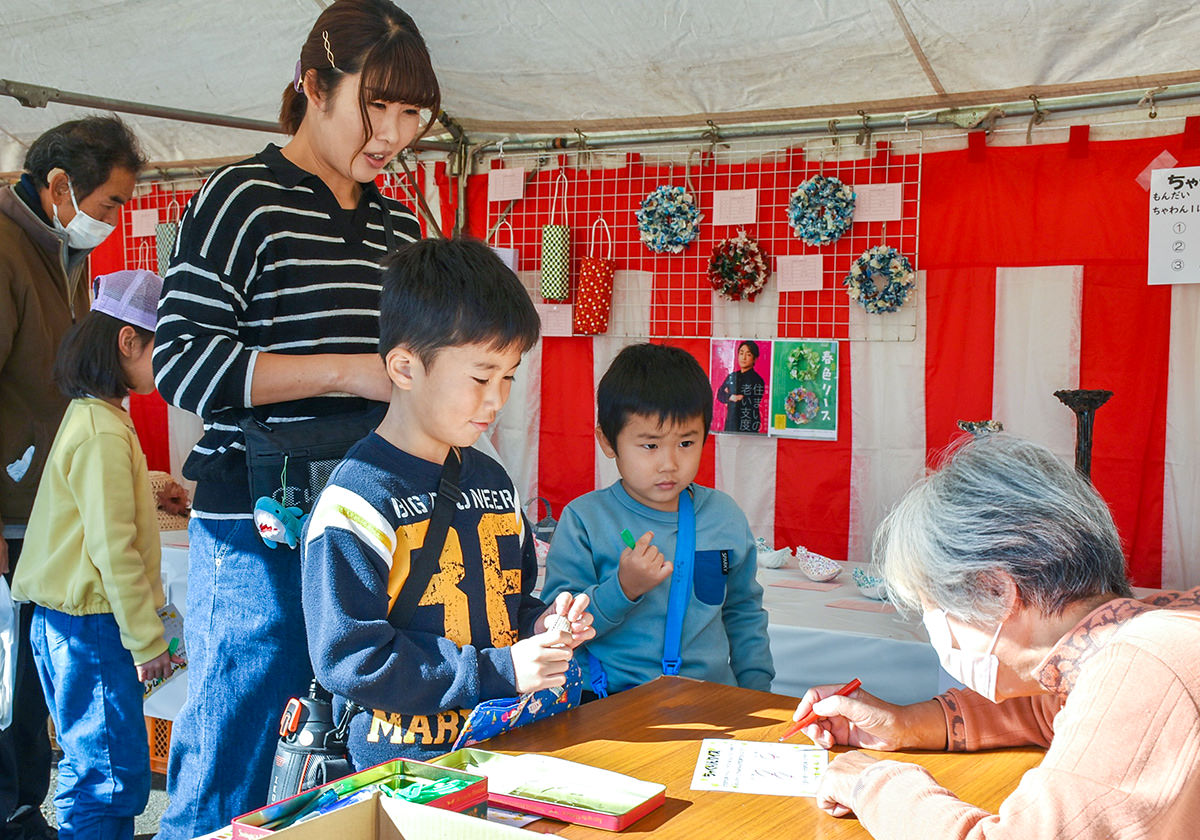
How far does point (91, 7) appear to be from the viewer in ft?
10.1

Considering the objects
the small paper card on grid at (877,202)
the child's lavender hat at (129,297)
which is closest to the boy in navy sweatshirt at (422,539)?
the child's lavender hat at (129,297)

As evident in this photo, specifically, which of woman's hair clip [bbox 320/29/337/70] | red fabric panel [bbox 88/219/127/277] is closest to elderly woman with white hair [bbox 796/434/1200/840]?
woman's hair clip [bbox 320/29/337/70]

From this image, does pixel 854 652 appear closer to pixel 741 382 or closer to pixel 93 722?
pixel 741 382

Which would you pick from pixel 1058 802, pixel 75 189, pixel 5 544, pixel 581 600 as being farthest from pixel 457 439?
pixel 75 189

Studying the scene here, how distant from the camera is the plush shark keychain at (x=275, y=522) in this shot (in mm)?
1521

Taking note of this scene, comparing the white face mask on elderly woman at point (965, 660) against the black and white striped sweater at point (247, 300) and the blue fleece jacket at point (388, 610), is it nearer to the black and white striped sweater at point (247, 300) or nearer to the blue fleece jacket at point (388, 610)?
the blue fleece jacket at point (388, 610)

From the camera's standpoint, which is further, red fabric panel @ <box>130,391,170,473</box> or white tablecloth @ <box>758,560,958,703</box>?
red fabric panel @ <box>130,391,170,473</box>

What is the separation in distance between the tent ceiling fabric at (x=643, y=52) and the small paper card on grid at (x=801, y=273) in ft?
1.86

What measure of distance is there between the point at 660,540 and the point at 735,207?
2070mm

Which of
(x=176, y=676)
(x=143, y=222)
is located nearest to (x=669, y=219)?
(x=176, y=676)

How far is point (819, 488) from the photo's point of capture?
3.88m

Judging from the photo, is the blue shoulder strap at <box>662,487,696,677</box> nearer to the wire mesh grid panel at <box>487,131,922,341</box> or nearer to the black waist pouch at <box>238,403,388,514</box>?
the black waist pouch at <box>238,403,388,514</box>

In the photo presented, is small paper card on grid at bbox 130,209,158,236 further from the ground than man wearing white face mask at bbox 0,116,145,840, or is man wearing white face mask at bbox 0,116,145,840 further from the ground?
small paper card on grid at bbox 130,209,158,236

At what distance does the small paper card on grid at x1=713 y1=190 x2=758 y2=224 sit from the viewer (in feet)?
12.7
